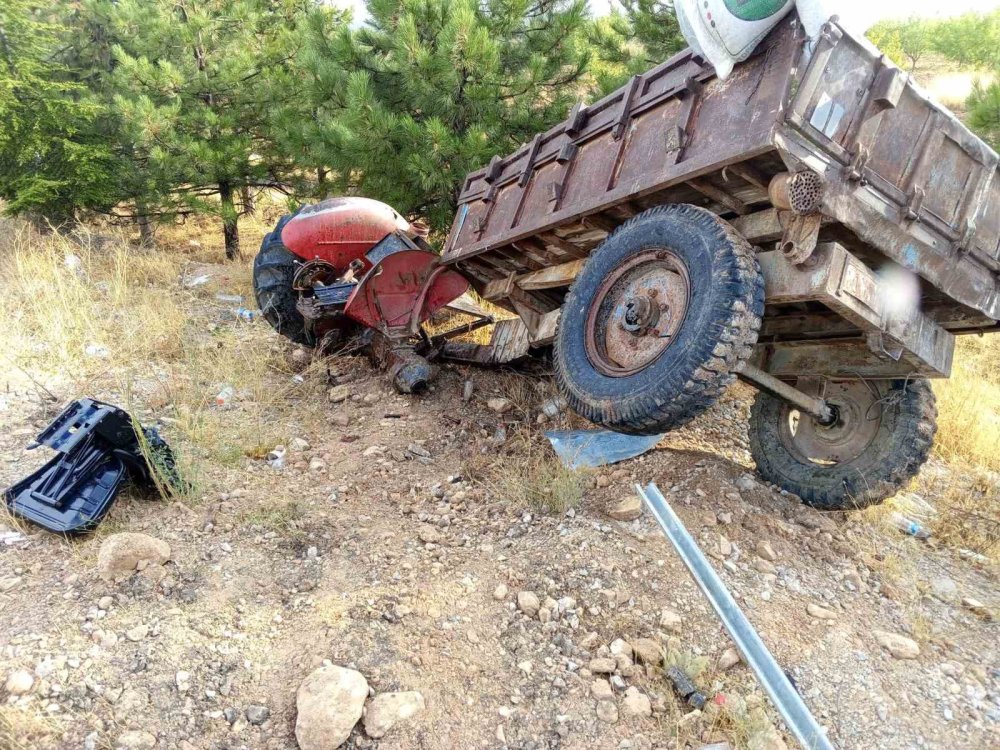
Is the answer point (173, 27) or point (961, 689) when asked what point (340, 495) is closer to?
point (961, 689)

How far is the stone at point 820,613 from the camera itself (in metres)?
3.20

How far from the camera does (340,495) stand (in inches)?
163

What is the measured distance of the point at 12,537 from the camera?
3279 mm

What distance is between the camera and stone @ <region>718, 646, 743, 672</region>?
2.84 meters

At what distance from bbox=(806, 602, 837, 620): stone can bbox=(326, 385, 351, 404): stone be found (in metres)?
3.82

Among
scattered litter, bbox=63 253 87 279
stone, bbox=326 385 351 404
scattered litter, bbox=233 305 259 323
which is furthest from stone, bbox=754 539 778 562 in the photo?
scattered litter, bbox=63 253 87 279

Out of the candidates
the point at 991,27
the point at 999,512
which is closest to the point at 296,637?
the point at 999,512

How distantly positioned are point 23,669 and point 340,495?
185 centimetres

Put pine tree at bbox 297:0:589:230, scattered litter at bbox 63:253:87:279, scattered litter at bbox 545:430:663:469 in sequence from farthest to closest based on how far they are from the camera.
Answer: scattered litter at bbox 63:253:87:279
pine tree at bbox 297:0:589:230
scattered litter at bbox 545:430:663:469

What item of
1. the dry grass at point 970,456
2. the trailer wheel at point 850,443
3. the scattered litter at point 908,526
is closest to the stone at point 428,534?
the trailer wheel at point 850,443

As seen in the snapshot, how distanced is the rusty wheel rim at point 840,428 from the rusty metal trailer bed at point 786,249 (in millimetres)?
12

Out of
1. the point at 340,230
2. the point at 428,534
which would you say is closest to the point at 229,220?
the point at 340,230

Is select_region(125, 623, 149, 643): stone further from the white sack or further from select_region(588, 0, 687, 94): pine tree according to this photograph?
select_region(588, 0, 687, 94): pine tree

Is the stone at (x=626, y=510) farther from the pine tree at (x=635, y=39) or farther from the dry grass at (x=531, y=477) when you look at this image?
the pine tree at (x=635, y=39)
